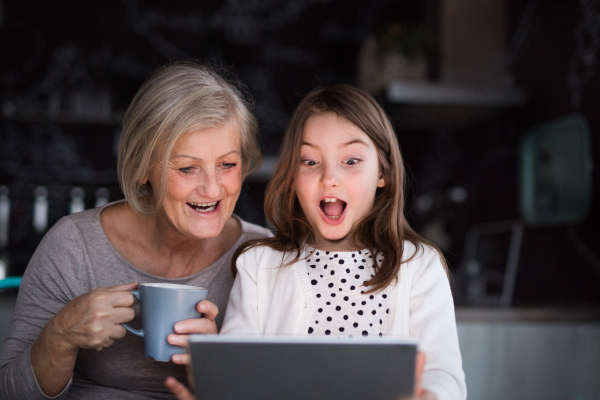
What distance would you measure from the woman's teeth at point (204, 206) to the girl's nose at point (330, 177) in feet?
0.77

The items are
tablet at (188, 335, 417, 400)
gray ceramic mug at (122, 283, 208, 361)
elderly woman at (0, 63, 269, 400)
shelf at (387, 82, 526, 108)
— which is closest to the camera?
tablet at (188, 335, 417, 400)

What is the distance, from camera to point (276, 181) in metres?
1.18

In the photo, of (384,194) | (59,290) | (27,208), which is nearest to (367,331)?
(384,194)

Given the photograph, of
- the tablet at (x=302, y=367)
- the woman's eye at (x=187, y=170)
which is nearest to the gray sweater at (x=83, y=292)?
the woman's eye at (x=187, y=170)

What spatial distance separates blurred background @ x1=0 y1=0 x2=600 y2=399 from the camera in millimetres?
1759

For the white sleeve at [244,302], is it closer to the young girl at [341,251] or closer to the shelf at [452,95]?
the young girl at [341,251]

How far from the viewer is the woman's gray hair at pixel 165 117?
3.51 feet

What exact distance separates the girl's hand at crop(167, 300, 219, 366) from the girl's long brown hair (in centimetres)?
27

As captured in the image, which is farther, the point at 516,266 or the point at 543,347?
the point at 516,266

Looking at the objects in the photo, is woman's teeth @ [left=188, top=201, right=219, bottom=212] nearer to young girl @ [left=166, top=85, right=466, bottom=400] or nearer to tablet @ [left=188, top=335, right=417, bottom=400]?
young girl @ [left=166, top=85, right=466, bottom=400]

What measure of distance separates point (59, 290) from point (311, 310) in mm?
502

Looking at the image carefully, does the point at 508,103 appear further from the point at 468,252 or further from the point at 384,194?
the point at 384,194

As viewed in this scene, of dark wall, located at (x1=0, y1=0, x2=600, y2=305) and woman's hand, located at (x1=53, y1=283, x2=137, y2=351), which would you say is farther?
dark wall, located at (x1=0, y1=0, x2=600, y2=305)

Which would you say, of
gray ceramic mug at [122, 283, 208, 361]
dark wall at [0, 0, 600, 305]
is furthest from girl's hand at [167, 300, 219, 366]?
dark wall at [0, 0, 600, 305]
